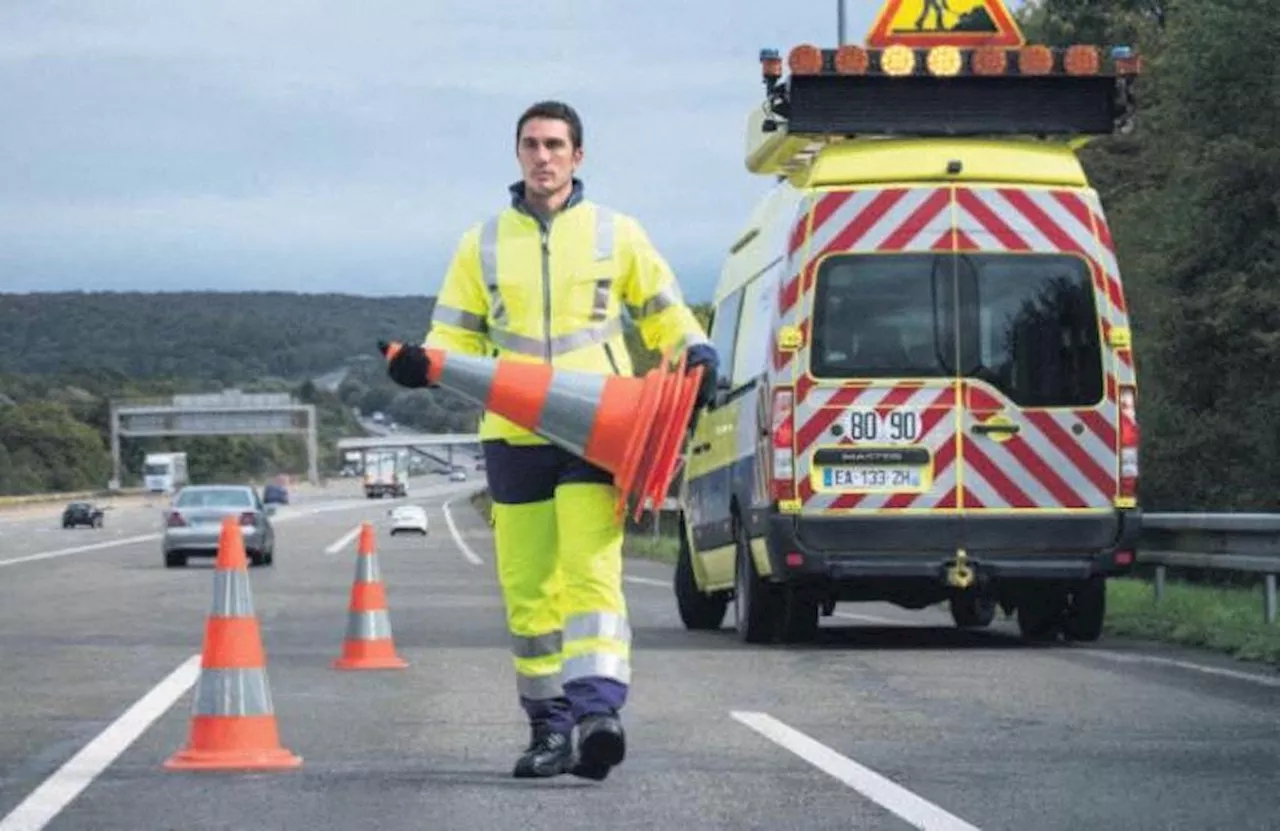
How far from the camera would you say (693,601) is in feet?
66.2

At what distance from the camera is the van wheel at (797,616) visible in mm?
17359

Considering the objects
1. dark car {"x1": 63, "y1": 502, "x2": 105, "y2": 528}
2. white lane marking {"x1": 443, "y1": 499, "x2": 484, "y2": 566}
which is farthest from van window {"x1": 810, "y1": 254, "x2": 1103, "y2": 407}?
dark car {"x1": 63, "y1": 502, "x2": 105, "y2": 528}

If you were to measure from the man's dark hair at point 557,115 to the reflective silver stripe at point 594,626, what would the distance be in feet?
4.92

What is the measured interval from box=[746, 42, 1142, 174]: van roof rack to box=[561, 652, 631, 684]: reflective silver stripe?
8234 mm

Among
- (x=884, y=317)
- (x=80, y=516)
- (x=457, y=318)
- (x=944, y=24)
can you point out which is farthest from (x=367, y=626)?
(x=80, y=516)

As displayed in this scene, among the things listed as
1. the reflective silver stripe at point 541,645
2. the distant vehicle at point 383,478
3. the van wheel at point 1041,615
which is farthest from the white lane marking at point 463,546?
the distant vehicle at point 383,478

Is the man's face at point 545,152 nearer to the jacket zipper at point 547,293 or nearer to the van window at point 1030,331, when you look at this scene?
the jacket zipper at point 547,293

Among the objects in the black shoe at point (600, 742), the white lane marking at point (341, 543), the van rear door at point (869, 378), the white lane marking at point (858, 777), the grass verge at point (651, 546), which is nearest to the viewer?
the white lane marking at point (858, 777)

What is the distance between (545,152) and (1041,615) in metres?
9.63

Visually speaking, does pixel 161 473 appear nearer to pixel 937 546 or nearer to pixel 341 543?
pixel 341 543

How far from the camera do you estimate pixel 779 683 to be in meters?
14.1

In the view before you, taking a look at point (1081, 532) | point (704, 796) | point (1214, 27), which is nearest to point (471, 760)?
point (704, 796)

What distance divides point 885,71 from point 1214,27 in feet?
78.0

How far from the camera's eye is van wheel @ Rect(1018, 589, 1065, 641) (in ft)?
58.3
